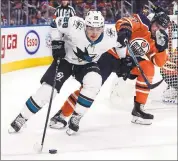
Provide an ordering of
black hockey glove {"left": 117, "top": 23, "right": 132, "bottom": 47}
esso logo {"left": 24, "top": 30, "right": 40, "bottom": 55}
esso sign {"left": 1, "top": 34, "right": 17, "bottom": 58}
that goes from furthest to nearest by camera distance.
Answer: esso logo {"left": 24, "top": 30, "right": 40, "bottom": 55} → esso sign {"left": 1, "top": 34, "right": 17, "bottom": 58} → black hockey glove {"left": 117, "top": 23, "right": 132, "bottom": 47}

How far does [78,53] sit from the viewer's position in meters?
3.02

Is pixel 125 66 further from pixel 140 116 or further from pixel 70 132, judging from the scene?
pixel 70 132

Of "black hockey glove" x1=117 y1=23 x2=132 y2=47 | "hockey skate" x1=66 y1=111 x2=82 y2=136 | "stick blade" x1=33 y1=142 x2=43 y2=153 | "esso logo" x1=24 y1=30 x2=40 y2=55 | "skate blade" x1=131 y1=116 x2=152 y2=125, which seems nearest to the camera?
"stick blade" x1=33 y1=142 x2=43 y2=153

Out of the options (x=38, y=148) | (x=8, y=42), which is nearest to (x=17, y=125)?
(x=38, y=148)

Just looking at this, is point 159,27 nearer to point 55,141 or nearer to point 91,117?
point 91,117

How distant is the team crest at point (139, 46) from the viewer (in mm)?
3502

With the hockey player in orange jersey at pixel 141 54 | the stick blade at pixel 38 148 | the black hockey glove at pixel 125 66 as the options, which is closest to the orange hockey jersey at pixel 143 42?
the hockey player in orange jersey at pixel 141 54

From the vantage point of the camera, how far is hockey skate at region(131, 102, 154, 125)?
3.49 m

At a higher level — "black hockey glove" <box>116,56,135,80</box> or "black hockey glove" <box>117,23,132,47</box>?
"black hockey glove" <box>117,23,132,47</box>

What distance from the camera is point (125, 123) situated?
3.53m

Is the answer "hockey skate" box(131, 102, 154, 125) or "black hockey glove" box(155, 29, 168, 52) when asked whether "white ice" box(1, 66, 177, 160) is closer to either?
"hockey skate" box(131, 102, 154, 125)

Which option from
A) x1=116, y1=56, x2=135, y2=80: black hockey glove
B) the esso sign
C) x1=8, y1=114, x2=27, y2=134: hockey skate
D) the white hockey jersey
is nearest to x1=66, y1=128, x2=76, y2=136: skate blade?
x1=8, y1=114, x2=27, y2=134: hockey skate

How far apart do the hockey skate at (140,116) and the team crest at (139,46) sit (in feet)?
1.27

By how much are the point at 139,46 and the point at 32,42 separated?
345cm
